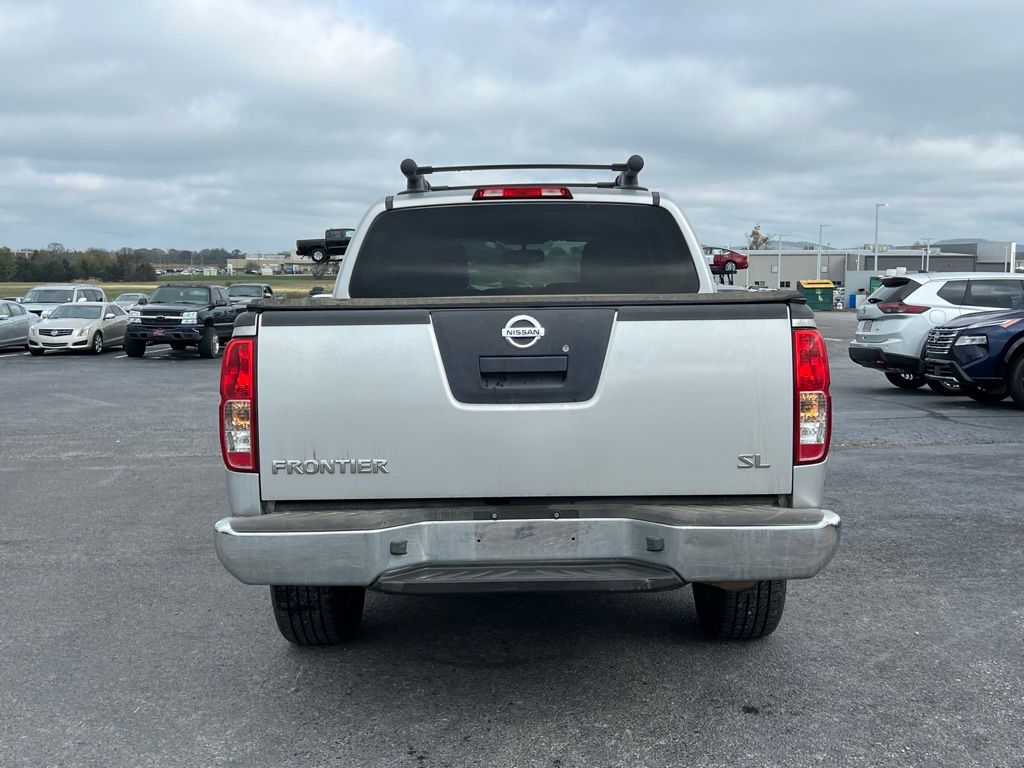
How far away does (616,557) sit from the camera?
3.57 meters

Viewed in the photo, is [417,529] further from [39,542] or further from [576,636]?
[39,542]

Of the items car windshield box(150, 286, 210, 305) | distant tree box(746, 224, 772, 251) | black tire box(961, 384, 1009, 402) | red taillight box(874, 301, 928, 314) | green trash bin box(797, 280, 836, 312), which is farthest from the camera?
distant tree box(746, 224, 772, 251)

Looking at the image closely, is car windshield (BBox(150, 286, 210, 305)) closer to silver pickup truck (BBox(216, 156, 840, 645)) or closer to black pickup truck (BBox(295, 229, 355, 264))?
black pickup truck (BBox(295, 229, 355, 264))

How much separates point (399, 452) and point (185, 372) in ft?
61.7

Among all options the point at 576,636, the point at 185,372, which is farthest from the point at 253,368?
the point at 185,372

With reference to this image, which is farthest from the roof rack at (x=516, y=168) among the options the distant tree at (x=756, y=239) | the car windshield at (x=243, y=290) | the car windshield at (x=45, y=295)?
the distant tree at (x=756, y=239)

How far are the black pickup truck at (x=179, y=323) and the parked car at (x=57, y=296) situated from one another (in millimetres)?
5924

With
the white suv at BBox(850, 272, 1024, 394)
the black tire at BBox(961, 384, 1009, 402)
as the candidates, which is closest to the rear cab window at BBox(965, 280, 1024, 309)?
the white suv at BBox(850, 272, 1024, 394)

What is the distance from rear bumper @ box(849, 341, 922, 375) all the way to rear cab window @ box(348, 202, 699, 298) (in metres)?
11.0

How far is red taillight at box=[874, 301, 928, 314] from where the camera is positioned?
15281 millimetres

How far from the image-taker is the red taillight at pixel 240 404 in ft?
11.9

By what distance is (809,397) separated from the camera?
11.9 feet

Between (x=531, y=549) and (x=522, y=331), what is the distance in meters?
0.76

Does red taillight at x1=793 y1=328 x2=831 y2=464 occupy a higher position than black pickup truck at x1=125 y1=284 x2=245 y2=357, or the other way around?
red taillight at x1=793 y1=328 x2=831 y2=464
